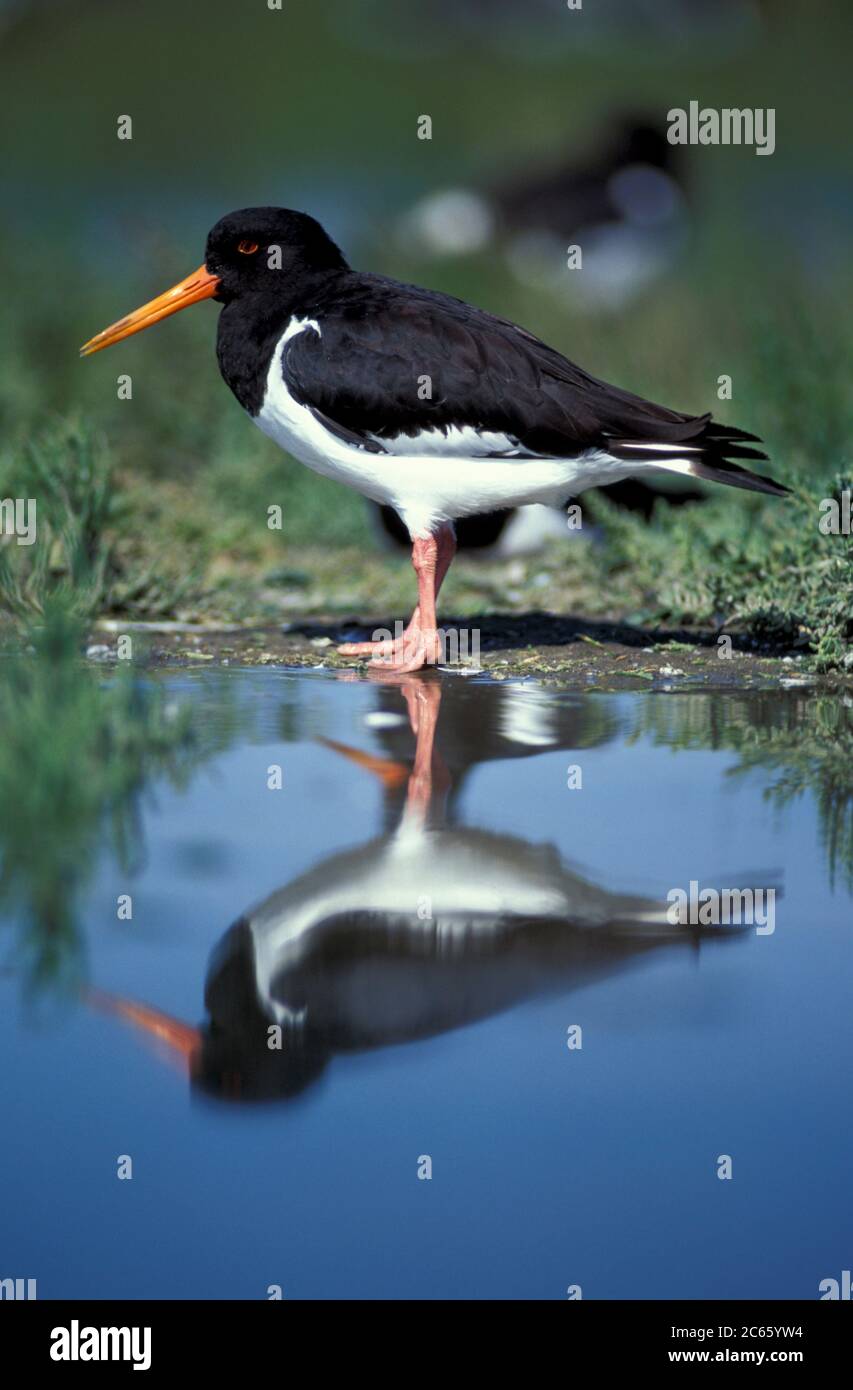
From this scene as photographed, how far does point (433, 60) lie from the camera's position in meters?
22.4

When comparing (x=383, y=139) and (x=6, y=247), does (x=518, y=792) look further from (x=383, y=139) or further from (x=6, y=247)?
(x=383, y=139)

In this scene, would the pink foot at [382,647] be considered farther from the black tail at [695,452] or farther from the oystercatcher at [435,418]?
the black tail at [695,452]

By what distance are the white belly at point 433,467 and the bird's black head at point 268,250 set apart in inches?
12.9

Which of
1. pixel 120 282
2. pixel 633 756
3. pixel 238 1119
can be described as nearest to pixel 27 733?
pixel 633 756

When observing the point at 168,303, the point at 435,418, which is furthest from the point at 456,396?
the point at 168,303

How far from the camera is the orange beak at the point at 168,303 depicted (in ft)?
22.9

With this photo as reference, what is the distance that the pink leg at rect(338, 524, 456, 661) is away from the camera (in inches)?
253

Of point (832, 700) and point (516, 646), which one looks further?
point (516, 646)

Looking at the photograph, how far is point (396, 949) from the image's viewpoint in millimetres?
3508

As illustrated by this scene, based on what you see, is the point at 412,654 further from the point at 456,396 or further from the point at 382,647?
the point at 456,396

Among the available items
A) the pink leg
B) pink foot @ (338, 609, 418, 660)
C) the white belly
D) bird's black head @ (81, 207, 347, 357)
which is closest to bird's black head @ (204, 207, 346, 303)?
bird's black head @ (81, 207, 347, 357)

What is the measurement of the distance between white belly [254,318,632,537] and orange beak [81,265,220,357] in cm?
60

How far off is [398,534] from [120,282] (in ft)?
12.6

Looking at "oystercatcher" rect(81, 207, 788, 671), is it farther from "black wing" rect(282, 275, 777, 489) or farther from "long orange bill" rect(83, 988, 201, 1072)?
"long orange bill" rect(83, 988, 201, 1072)
